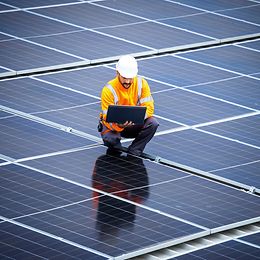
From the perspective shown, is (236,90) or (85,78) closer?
(236,90)

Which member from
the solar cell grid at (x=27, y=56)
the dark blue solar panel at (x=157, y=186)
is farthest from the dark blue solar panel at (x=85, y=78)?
the dark blue solar panel at (x=157, y=186)

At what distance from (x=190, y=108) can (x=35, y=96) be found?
3.24 metres

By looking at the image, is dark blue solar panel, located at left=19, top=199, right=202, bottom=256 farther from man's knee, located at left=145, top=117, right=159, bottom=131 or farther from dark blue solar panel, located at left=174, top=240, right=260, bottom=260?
man's knee, located at left=145, top=117, right=159, bottom=131

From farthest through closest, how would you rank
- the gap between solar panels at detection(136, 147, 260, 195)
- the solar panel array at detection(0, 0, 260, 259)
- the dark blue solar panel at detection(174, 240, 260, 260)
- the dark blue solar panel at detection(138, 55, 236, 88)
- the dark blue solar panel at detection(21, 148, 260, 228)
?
1. the dark blue solar panel at detection(138, 55, 236, 88)
2. the gap between solar panels at detection(136, 147, 260, 195)
3. the dark blue solar panel at detection(21, 148, 260, 228)
4. the solar panel array at detection(0, 0, 260, 259)
5. the dark blue solar panel at detection(174, 240, 260, 260)

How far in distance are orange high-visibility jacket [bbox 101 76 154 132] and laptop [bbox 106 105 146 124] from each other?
0.46 m

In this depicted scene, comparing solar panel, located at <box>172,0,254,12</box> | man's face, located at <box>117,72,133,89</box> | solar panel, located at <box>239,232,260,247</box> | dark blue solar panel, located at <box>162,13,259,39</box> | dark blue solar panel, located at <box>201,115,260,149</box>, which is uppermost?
solar panel, located at <box>172,0,254,12</box>

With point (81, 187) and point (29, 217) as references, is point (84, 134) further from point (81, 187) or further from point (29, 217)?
point (29, 217)

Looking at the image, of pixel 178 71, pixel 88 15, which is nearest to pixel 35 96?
pixel 178 71

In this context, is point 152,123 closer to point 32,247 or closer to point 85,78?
point 85,78

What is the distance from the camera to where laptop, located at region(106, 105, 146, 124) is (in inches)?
923

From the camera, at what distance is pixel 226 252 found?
65.4 feet

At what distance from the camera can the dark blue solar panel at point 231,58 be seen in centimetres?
2998

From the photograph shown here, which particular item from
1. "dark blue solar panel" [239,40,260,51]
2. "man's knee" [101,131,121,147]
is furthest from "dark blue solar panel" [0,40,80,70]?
"man's knee" [101,131,121,147]

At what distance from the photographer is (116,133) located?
24125 mm
